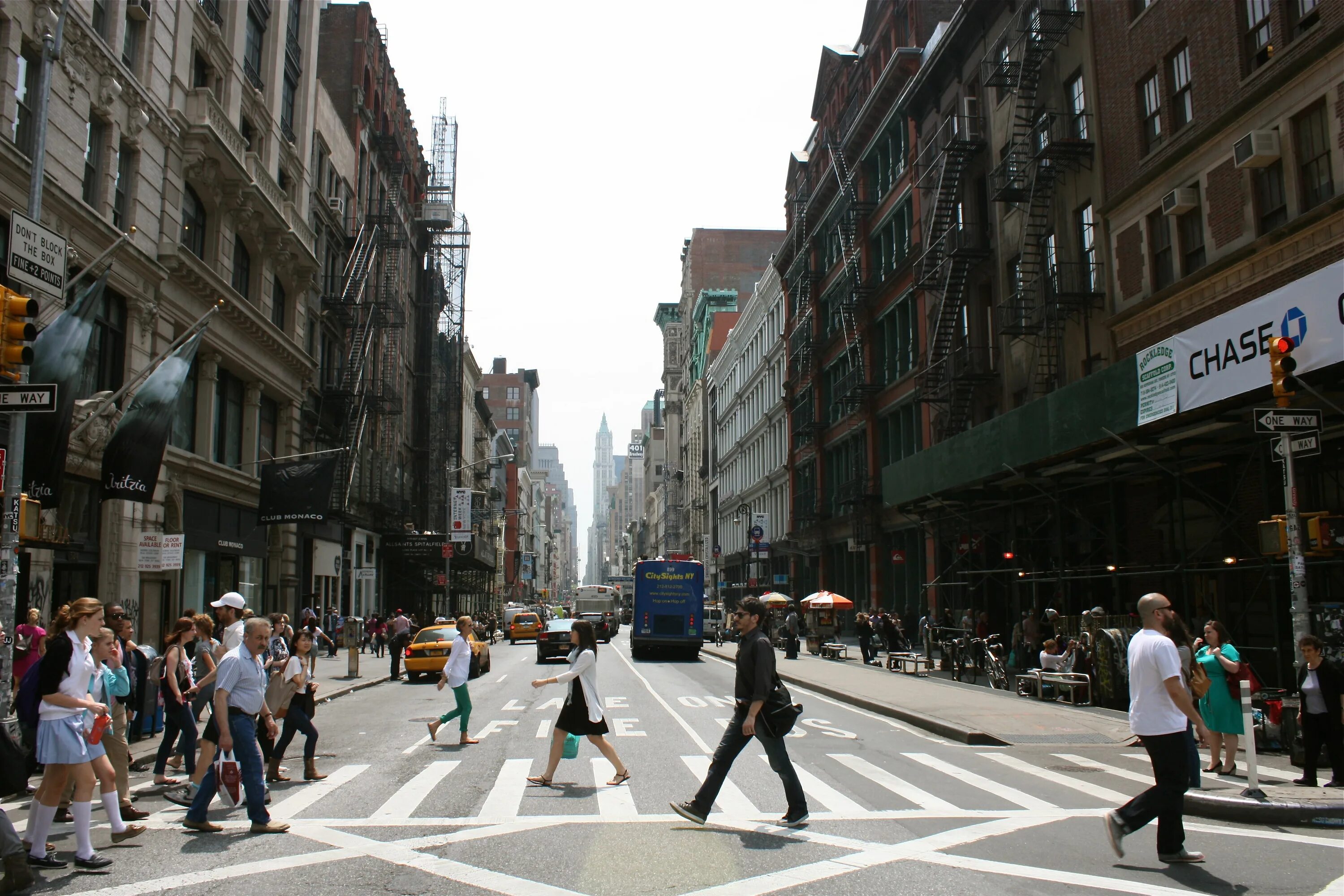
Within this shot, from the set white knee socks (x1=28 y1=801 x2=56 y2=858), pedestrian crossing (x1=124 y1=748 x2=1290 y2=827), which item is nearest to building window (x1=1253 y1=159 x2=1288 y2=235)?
pedestrian crossing (x1=124 y1=748 x2=1290 y2=827)

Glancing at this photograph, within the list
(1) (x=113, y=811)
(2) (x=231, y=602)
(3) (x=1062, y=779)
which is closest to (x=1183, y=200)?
(3) (x=1062, y=779)

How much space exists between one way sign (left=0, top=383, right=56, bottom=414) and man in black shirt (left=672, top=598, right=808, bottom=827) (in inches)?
302

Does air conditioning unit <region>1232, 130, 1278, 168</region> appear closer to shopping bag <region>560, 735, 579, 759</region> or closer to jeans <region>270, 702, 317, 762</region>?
shopping bag <region>560, 735, 579, 759</region>

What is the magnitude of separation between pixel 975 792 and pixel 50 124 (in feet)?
66.5

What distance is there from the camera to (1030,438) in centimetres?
2259

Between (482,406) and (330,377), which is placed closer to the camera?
(330,377)

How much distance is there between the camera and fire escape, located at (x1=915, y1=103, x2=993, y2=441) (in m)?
33.4

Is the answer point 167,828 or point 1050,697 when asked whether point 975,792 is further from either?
point 1050,697

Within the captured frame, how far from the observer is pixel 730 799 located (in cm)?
1046

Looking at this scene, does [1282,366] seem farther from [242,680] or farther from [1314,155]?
[242,680]

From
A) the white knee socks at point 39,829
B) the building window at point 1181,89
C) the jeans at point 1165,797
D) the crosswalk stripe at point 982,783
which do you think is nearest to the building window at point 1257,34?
the building window at point 1181,89

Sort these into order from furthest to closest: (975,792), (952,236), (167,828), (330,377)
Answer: (330,377)
(952,236)
(975,792)
(167,828)

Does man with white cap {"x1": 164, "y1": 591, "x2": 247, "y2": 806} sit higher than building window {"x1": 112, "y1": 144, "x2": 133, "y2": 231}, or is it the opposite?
building window {"x1": 112, "y1": 144, "x2": 133, "y2": 231}

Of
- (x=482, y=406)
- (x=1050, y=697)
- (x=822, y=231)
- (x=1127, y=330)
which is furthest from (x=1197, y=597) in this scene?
(x=482, y=406)
